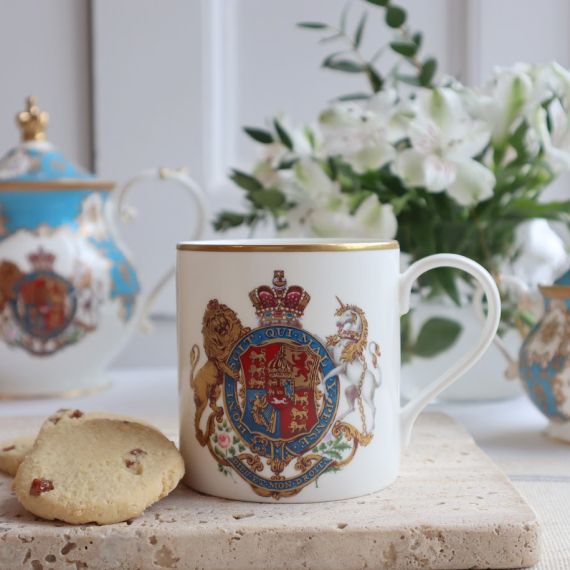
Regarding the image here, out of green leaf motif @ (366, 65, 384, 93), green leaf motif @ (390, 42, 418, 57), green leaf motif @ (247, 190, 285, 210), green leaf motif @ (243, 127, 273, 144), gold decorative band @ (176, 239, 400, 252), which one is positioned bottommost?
gold decorative band @ (176, 239, 400, 252)

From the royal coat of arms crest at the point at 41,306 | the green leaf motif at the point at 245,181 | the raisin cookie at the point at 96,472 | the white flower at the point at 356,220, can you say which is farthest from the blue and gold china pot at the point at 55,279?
the raisin cookie at the point at 96,472

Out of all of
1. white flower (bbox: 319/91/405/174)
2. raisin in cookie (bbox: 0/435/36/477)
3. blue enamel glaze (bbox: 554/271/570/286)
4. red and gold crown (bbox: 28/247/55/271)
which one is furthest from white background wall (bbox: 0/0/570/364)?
raisin in cookie (bbox: 0/435/36/477)

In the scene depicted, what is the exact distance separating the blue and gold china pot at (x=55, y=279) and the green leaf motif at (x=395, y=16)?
0.31 m

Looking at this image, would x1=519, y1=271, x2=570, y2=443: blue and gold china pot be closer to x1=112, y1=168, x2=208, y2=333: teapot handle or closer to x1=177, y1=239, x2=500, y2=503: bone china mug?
x1=177, y1=239, x2=500, y2=503: bone china mug

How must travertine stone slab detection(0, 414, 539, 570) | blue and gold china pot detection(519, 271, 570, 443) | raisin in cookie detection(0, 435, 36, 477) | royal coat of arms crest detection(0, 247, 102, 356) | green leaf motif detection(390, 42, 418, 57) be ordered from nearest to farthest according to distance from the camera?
1. travertine stone slab detection(0, 414, 539, 570)
2. raisin in cookie detection(0, 435, 36, 477)
3. blue and gold china pot detection(519, 271, 570, 443)
4. green leaf motif detection(390, 42, 418, 57)
5. royal coat of arms crest detection(0, 247, 102, 356)

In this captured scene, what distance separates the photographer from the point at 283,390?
20.1 inches

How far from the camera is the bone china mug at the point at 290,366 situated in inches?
20.1

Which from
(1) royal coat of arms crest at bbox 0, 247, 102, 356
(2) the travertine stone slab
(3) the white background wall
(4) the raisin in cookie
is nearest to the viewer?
(2) the travertine stone slab

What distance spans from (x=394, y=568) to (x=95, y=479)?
17 cm

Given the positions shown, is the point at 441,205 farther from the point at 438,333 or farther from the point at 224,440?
the point at 224,440

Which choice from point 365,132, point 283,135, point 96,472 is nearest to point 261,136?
point 283,135

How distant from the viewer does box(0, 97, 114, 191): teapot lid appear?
933mm

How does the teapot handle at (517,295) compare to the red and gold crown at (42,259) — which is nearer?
the teapot handle at (517,295)

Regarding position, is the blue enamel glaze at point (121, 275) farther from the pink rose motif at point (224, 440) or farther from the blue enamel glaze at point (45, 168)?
the pink rose motif at point (224, 440)
